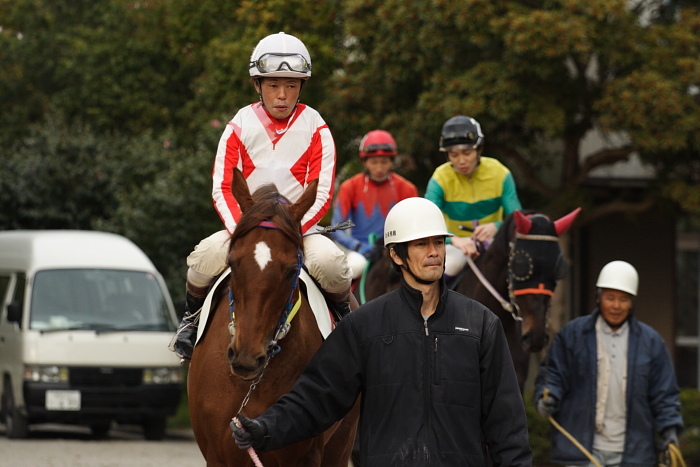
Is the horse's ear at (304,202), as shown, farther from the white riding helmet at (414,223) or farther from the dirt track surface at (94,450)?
the dirt track surface at (94,450)

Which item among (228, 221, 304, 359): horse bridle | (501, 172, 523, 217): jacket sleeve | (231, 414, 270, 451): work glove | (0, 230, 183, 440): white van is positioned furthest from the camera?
(0, 230, 183, 440): white van

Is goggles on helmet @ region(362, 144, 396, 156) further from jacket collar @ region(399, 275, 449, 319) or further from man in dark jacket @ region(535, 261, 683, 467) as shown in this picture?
jacket collar @ region(399, 275, 449, 319)

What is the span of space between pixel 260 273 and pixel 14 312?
439 inches

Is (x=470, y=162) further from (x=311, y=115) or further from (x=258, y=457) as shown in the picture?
(x=258, y=457)

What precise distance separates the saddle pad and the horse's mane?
0.62 metres

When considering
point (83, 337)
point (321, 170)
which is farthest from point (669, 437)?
point (83, 337)

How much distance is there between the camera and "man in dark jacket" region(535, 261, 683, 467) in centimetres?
859

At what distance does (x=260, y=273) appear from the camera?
19.2 ft

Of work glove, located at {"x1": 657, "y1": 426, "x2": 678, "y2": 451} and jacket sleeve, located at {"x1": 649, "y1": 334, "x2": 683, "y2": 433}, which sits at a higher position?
jacket sleeve, located at {"x1": 649, "y1": 334, "x2": 683, "y2": 433}

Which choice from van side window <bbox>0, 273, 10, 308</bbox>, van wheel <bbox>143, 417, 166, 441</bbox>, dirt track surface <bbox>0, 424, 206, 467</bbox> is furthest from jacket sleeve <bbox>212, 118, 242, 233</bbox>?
van side window <bbox>0, 273, 10, 308</bbox>

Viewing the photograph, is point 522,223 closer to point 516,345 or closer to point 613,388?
point 516,345

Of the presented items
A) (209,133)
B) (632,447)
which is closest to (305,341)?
(632,447)

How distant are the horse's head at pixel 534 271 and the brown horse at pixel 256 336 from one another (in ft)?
7.56

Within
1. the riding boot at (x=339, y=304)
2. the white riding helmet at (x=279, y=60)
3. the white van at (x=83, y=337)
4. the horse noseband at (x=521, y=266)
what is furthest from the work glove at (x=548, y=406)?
the white van at (x=83, y=337)
